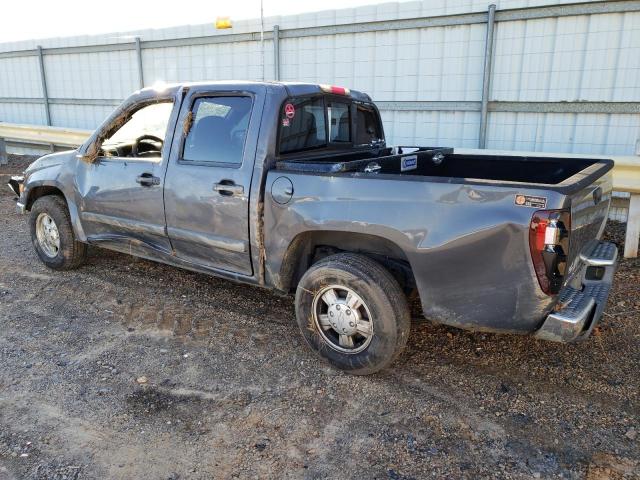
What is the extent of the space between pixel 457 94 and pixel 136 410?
630 cm

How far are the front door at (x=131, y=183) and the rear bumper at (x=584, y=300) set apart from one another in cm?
297

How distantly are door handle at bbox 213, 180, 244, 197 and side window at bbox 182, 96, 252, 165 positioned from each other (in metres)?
0.16

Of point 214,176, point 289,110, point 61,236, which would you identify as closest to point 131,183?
point 214,176

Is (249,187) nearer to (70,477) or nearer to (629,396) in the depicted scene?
(70,477)

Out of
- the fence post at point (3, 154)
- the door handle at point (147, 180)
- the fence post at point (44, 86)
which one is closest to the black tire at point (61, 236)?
the door handle at point (147, 180)

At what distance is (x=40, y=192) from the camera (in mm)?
5520

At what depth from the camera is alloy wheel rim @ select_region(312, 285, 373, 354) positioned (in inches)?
134

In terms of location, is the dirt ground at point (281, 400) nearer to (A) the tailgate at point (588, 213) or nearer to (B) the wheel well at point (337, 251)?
(B) the wheel well at point (337, 251)

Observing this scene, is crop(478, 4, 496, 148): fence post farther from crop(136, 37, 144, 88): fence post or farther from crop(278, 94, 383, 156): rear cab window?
crop(136, 37, 144, 88): fence post

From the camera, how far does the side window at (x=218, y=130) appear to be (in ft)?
12.6

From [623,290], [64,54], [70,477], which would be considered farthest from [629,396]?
[64,54]

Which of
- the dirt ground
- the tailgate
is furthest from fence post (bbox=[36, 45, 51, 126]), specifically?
the tailgate

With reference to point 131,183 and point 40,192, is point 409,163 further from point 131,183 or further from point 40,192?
point 40,192

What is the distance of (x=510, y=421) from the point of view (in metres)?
2.99
